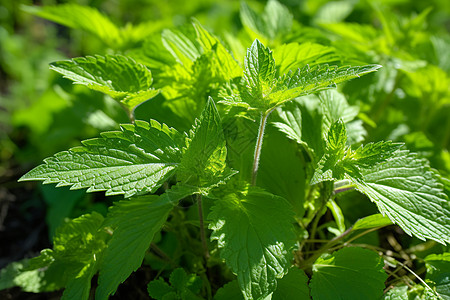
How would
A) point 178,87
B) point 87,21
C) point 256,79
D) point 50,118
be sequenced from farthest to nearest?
point 50,118, point 87,21, point 178,87, point 256,79

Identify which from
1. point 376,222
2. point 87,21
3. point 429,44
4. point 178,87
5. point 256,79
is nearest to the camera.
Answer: point 256,79

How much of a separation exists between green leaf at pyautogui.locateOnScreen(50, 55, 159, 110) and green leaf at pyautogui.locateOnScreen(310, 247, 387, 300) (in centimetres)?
69

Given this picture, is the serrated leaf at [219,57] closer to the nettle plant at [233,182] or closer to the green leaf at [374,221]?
the nettle plant at [233,182]

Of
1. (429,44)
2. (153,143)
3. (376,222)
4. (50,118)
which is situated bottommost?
(50,118)

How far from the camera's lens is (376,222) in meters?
1.15

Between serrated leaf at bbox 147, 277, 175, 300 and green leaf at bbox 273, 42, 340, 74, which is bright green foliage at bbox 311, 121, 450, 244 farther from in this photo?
serrated leaf at bbox 147, 277, 175, 300

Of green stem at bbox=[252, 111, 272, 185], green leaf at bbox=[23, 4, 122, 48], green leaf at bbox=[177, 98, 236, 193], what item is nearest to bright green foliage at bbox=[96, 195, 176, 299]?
green leaf at bbox=[177, 98, 236, 193]

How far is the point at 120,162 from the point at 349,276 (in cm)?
68

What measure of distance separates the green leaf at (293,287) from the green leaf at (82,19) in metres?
1.26

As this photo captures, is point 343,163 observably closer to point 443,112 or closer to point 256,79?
point 256,79

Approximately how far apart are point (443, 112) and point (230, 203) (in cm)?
142

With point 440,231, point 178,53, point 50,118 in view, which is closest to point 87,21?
point 178,53

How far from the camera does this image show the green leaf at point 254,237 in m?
0.92

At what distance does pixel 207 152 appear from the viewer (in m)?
1.02
